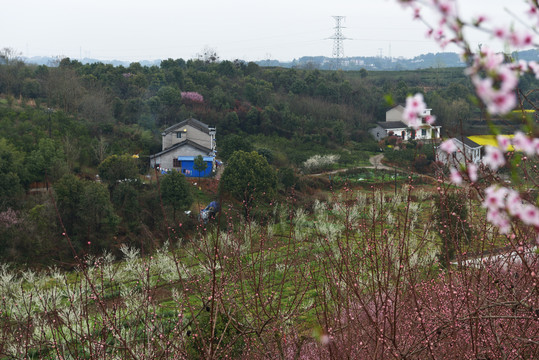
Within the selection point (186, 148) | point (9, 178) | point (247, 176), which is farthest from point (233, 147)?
point (9, 178)

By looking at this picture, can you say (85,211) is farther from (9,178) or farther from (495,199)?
(495,199)

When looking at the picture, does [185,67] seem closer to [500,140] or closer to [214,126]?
[214,126]

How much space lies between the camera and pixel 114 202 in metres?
14.6

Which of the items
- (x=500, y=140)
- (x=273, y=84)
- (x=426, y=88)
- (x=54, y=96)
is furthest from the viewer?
(x=426, y=88)

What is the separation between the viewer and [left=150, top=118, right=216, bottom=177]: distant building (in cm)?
2039

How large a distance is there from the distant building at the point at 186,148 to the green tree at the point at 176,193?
4.38 metres

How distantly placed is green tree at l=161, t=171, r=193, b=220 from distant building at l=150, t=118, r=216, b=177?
438 cm

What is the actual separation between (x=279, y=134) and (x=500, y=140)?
25.3 meters

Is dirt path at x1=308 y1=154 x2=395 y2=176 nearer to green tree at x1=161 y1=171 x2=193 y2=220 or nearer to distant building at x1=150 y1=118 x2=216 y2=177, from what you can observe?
distant building at x1=150 y1=118 x2=216 y2=177

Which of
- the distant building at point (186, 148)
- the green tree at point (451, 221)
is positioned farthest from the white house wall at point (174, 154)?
the green tree at point (451, 221)

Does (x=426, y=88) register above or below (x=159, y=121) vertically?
above

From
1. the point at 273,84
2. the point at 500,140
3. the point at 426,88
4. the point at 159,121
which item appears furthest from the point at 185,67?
the point at 500,140

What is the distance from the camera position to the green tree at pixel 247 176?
51.1 ft

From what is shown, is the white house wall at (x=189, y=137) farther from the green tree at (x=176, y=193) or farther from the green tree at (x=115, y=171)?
the green tree at (x=176, y=193)
